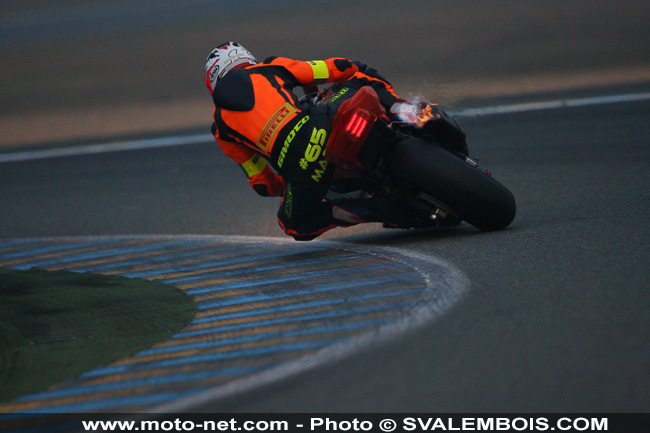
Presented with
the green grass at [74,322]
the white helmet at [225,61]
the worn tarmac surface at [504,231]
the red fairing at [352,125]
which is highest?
the white helmet at [225,61]

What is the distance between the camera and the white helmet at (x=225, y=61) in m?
4.36

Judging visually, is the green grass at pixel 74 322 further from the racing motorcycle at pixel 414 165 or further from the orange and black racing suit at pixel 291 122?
the racing motorcycle at pixel 414 165

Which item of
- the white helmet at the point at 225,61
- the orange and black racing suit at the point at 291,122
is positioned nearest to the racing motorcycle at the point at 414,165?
the orange and black racing suit at the point at 291,122

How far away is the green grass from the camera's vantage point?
285cm

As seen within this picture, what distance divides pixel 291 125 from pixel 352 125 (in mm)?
390

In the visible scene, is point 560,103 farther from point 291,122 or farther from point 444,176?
point 291,122

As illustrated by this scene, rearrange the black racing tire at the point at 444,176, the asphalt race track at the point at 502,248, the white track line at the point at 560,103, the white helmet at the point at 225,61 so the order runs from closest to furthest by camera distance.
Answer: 1. the asphalt race track at the point at 502,248
2. the black racing tire at the point at 444,176
3. the white helmet at the point at 225,61
4. the white track line at the point at 560,103

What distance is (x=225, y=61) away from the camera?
4379 millimetres

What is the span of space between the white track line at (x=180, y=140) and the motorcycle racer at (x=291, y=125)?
3748 millimetres

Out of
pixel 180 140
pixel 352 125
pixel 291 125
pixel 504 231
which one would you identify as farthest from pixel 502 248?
pixel 180 140

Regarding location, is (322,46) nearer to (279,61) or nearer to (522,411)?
(279,61)

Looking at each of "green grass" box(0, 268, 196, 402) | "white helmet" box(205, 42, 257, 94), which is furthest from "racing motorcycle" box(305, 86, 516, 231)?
"green grass" box(0, 268, 196, 402)

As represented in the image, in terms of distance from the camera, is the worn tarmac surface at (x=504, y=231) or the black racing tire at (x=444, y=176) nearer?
the worn tarmac surface at (x=504, y=231)

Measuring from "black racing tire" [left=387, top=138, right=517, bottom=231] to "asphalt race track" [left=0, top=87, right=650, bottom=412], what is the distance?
0.69 feet
